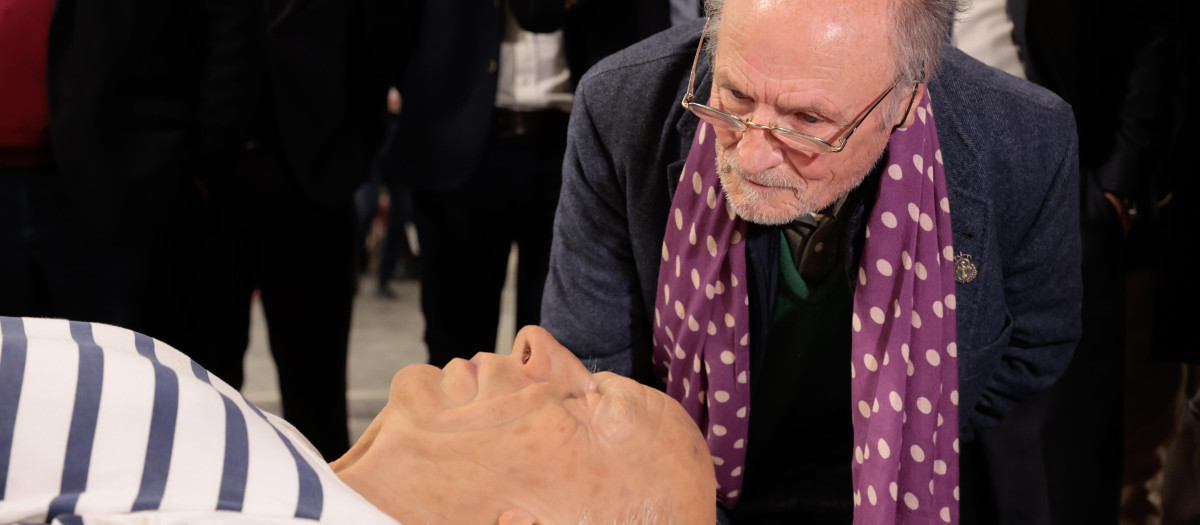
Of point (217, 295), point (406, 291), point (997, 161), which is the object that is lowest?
point (406, 291)

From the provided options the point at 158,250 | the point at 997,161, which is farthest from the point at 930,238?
the point at 158,250

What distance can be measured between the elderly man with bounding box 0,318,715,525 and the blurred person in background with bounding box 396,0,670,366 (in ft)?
4.86

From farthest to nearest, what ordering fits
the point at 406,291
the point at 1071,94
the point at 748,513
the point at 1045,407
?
1. the point at 406,291
2. the point at 1071,94
3. the point at 1045,407
4. the point at 748,513

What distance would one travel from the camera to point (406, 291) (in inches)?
217

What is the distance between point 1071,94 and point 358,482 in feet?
6.54

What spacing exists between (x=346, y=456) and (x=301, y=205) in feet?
5.42

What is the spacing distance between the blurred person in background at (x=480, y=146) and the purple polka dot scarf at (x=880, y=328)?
3.71 feet

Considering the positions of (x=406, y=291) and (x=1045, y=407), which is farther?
(x=406, y=291)

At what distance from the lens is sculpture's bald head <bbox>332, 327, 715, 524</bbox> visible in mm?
1218

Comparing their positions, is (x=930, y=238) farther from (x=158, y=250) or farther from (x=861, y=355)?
(x=158, y=250)

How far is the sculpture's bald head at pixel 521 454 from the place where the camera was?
4.00 ft

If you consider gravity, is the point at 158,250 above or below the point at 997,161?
below

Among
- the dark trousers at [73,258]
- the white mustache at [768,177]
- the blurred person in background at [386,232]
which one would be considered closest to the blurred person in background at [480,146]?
the dark trousers at [73,258]

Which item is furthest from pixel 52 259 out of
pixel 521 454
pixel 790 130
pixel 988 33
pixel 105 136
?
pixel 988 33
